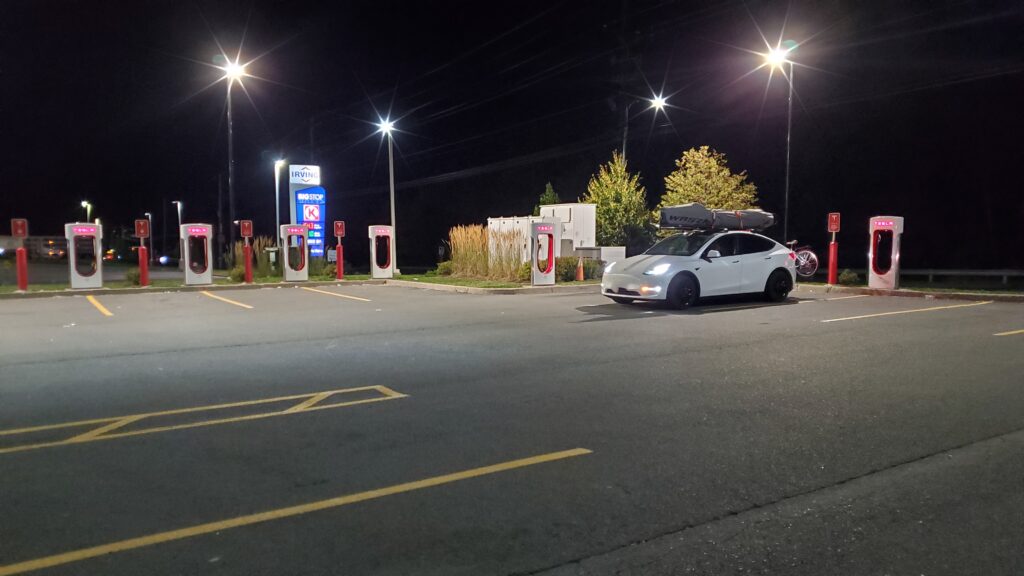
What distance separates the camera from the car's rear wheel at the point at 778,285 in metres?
15.0

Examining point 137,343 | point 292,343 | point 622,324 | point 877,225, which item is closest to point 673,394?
point 622,324

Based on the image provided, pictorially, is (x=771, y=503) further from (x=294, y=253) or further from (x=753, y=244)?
(x=294, y=253)

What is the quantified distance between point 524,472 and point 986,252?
147 feet

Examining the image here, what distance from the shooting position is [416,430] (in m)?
5.75

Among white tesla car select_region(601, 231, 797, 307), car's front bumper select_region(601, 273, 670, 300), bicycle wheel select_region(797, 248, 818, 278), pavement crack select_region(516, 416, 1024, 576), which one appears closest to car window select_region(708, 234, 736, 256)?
white tesla car select_region(601, 231, 797, 307)

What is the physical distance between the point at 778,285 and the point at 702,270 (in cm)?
234

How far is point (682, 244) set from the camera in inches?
574

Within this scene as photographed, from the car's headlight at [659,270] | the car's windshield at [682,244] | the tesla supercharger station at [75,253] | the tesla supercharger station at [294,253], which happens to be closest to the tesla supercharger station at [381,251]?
the tesla supercharger station at [294,253]

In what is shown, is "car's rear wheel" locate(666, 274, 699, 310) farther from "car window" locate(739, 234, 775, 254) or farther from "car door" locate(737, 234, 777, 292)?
"car window" locate(739, 234, 775, 254)

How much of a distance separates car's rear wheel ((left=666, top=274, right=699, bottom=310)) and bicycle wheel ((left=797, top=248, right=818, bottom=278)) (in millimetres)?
8182

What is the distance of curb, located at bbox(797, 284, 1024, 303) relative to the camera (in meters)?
15.9

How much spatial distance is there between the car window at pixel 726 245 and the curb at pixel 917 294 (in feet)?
17.8

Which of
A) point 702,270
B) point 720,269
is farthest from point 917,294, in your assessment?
point 702,270

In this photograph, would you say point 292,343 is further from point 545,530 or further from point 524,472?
point 545,530
